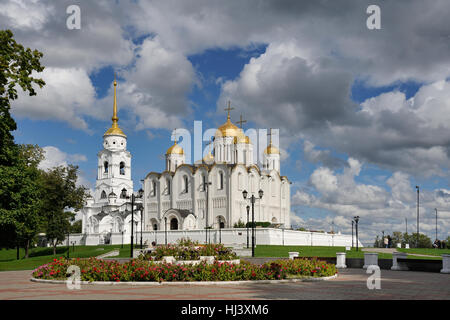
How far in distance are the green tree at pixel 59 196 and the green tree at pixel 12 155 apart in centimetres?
1416

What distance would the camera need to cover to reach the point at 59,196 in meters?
52.2

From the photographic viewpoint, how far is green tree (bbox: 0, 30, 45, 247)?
20109mm

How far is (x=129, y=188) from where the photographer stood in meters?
78.1

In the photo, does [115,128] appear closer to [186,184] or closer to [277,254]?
[186,184]

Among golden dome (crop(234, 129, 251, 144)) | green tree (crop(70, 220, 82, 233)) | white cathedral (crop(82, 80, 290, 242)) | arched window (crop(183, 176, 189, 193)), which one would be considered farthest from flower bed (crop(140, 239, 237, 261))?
green tree (crop(70, 220, 82, 233))

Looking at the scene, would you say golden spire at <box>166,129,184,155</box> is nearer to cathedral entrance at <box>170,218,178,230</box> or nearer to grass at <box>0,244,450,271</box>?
cathedral entrance at <box>170,218,178,230</box>

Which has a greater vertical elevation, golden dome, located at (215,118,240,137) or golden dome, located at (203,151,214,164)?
golden dome, located at (215,118,240,137)

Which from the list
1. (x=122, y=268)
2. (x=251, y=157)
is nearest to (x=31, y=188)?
(x=122, y=268)

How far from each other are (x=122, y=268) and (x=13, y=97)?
9518mm

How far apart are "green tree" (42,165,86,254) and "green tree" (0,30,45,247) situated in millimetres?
14163

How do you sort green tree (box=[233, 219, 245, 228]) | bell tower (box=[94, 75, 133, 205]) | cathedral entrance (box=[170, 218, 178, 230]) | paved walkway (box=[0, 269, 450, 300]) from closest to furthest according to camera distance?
1. paved walkway (box=[0, 269, 450, 300])
2. green tree (box=[233, 219, 245, 228])
3. cathedral entrance (box=[170, 218, 178, 230])
4. bell tower (box=[94, 75, 133, 205])

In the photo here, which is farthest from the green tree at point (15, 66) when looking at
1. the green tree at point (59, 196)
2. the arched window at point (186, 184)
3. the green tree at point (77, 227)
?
the green tree at point (77, 227)

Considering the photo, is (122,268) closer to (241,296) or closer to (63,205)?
(241,296)

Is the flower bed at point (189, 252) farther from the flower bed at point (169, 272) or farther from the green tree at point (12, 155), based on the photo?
the green tree at point (12, 155)
